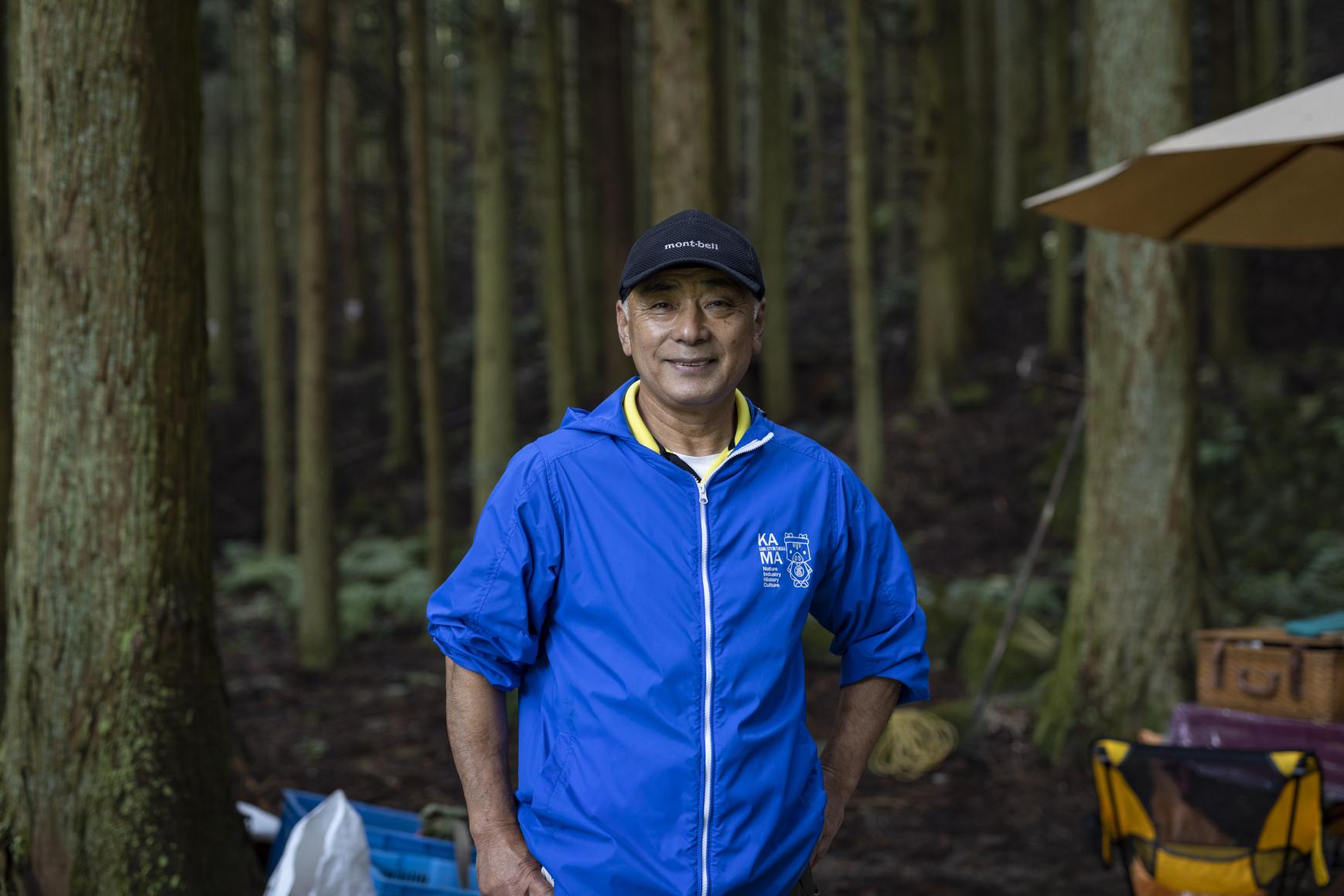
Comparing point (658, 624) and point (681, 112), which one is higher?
point (681, 112)

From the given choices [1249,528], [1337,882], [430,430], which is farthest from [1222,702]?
[430,430]

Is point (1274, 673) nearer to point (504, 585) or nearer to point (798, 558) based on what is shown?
point (798, 558)

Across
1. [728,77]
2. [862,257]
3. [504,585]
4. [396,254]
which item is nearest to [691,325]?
[504,585]

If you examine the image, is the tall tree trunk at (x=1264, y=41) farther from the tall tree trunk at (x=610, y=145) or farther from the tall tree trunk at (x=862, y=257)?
the tall tree trunk at (x=610, y=145)

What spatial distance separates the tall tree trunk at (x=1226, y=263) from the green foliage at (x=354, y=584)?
9378 mm

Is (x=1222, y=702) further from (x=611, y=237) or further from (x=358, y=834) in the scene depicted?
(x=611, y=237)

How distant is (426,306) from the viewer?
1244 centimetres

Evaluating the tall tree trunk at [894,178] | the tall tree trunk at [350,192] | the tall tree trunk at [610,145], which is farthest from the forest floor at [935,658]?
the tall tree trunk at [610,145]

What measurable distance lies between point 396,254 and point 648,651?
633 inches

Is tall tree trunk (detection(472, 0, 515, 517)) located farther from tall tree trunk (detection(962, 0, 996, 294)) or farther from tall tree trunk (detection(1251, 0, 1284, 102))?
tall tree trunk (detection(1251, 0, 1284, 102))

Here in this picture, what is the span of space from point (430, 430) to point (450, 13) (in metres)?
9.92

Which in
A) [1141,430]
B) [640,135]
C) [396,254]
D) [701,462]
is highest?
[640,135]

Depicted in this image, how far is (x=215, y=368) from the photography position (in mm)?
22297

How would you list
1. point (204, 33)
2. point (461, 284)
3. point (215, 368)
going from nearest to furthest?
point (204, 33) < point (215, 368) < point (461, 284)
